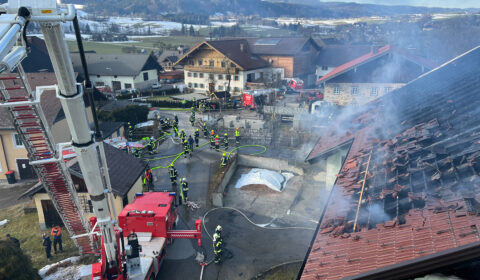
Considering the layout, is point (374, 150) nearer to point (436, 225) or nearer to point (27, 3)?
point (436, 225)

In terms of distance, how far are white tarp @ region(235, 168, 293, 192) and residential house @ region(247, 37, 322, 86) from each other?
92.4 ft

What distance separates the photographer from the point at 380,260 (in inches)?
155

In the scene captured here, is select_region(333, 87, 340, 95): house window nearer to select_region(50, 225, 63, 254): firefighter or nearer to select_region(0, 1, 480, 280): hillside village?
select_region(0, 1, 480, 280): hillside village

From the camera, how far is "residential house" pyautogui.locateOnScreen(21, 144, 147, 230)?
38.8ft

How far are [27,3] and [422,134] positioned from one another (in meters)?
7.40

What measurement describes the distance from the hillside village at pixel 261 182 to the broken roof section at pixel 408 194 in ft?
0.10

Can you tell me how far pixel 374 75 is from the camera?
25.0m

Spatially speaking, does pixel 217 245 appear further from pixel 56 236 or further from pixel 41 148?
pixel 41 148

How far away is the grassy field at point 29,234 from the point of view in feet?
36.7

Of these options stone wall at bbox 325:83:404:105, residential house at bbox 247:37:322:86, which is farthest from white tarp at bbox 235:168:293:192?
residential house at bbox 247:37:322:86

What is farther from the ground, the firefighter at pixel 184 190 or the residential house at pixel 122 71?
the residential house at pixel 122 71

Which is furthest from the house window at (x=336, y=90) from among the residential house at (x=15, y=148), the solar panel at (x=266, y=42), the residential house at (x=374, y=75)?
the solar panel at (x=266, y=42)

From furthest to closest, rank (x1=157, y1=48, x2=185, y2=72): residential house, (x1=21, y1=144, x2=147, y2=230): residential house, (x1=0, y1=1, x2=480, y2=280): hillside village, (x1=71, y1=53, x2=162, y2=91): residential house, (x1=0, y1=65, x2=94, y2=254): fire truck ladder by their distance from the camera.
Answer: (x1=157, y1=48, x2=185, y2=72): residential house, (x1=71, y1=53, x2=162, y2=91): residential house, (x1=21, y1=144, x2=147, y2=230): residential house, (x1=0, y1=65, x2=94, y2=254): fire truck ladder, (x1=0, y1=1, x2=480, y2=280): hillside village

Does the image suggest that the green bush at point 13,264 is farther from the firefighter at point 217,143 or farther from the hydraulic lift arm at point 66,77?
the firefighter at point 217,143
